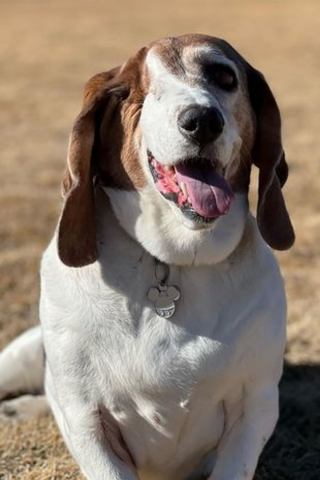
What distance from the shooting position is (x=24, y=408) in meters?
5.12

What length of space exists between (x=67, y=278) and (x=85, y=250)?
211 mm

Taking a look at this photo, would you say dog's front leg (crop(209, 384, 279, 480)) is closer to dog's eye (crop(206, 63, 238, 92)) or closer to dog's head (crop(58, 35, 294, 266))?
dog's head (crop(58, 35, 294, 266))

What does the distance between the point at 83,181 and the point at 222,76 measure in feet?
1.88

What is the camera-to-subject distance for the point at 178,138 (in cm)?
322

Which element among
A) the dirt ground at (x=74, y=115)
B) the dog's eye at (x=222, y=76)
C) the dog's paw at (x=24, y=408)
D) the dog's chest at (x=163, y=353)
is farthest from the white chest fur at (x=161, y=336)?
the dog's paw at (x=24, y=408)

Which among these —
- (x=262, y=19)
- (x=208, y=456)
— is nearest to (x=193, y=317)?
(x=208, y=456)

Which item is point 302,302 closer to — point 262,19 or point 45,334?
point 45,334

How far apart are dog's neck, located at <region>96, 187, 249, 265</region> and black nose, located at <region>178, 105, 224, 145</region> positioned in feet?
1.15

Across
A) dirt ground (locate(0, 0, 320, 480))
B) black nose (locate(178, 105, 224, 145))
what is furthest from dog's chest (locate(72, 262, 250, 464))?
dirt ground (locate(0, 0, 320, 480))

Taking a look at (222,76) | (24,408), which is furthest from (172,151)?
(24,408)

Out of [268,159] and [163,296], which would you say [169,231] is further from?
[268,159]

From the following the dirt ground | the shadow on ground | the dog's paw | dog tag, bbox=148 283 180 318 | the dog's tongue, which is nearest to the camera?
the dog's tongue

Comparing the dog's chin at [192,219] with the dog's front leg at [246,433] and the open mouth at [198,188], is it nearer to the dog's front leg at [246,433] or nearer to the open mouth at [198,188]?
the open mouth at [198,188]

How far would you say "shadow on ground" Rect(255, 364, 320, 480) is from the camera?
4484 millimetres
